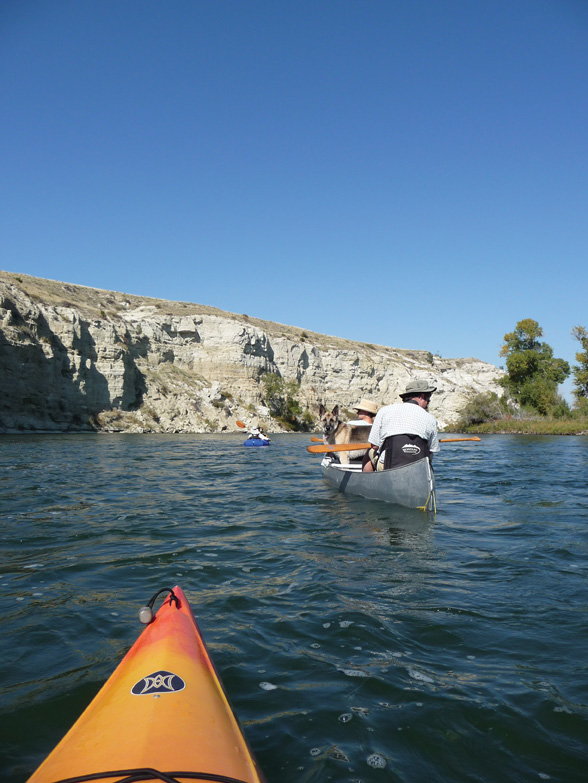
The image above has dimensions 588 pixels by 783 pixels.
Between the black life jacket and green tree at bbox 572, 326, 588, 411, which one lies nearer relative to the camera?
the black life jacket

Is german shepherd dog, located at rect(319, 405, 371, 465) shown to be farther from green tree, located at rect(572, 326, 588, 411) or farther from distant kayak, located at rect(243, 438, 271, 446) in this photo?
green tree, located at rect(572, 326, 588, 411)

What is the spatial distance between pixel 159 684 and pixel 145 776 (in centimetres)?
62

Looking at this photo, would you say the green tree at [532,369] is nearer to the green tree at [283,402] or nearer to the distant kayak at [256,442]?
the green tree at [283,402]

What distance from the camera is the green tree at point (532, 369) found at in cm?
5109

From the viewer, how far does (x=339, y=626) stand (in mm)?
3750

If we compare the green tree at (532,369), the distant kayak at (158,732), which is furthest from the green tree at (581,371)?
the distant kayak at (158,732)

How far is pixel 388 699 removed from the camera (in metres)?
2.80

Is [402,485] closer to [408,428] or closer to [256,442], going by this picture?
[408,428]

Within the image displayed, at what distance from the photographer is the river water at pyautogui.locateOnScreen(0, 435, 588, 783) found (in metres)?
2.43

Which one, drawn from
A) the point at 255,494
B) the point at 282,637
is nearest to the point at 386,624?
the point at 282,637

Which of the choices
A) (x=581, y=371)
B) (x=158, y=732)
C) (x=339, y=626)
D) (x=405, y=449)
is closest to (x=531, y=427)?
(x=581, y=371)

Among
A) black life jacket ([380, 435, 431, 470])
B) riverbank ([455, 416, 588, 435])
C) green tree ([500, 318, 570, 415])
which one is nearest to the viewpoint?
black life jacket ([380, 435, 431, 470])

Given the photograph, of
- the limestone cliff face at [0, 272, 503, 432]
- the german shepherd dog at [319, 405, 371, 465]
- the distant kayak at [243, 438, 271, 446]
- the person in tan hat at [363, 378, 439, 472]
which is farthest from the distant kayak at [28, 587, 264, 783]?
the limestone cliff face at [0, 272, 503, 432]

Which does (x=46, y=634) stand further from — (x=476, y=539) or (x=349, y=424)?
(x=349, y=424)
